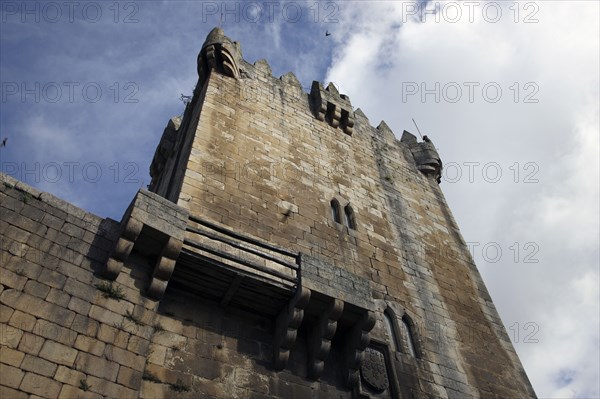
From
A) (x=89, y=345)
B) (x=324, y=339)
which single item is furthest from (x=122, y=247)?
(x=324, y=339)

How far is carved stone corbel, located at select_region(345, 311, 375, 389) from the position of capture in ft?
26.1

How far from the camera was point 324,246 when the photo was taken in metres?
10.2

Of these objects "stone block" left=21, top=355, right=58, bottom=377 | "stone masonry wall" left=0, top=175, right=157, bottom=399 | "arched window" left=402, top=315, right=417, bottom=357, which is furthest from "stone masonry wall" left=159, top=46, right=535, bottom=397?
"stone block" left=21, top=355, right=58, bottom=377

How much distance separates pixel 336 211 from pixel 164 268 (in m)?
5.40

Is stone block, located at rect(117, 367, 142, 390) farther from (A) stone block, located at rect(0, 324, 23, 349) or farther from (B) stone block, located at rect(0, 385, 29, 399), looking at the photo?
(A) stone block, located at rect(0, 324, 23, 349)

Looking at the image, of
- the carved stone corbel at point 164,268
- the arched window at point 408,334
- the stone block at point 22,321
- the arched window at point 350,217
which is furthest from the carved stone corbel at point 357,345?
the stone block at point 22,321

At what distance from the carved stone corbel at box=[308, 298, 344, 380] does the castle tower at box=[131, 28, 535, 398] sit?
22 mm

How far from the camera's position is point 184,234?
A: 23.5 ft

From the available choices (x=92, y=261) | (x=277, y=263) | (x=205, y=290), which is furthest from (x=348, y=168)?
(x=92, y=261)

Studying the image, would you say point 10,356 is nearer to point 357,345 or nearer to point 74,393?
point 74,393

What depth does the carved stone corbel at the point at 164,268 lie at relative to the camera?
6980 mm

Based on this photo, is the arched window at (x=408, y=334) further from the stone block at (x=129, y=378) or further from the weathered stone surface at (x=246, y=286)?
the stone block at (x=129, y=378)

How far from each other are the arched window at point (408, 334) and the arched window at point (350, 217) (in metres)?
2.43

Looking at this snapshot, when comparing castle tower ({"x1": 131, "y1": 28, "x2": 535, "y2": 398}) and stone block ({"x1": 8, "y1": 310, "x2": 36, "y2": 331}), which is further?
castle tower ({"x1": 131, "y1": 28, "x2": 535, "y2": 398})
